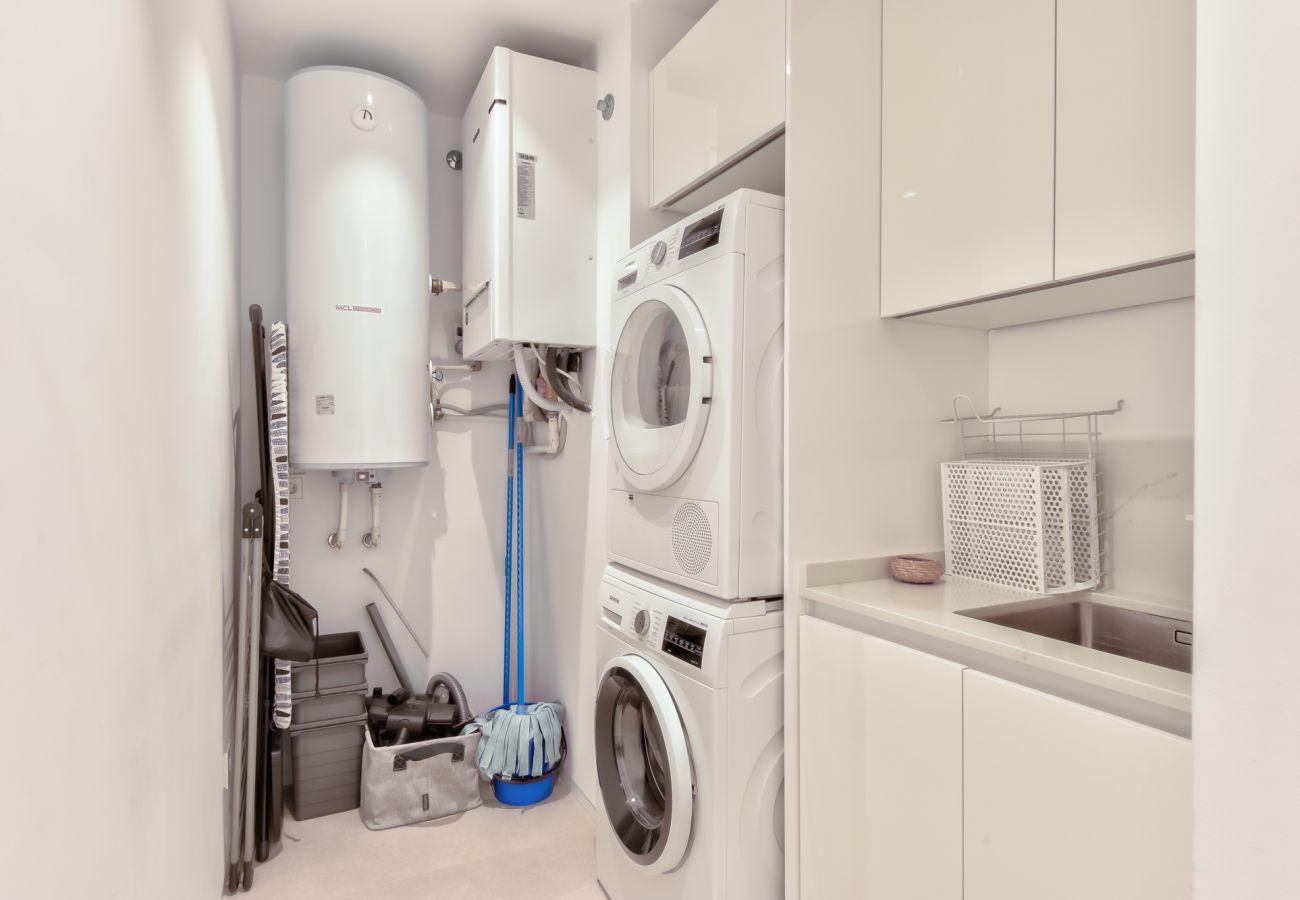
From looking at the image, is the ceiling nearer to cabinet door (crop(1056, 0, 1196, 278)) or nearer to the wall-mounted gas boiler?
the wall-mounted gas boiler

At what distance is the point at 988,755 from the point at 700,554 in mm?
740

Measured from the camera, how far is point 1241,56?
0.64 m

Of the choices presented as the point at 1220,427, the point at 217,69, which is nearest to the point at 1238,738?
the point at 1220,427

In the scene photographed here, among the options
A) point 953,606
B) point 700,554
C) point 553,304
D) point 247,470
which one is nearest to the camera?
point 953,606

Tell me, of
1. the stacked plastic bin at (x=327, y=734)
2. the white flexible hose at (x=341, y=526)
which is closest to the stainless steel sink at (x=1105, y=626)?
the stacked plastic bin at (x=327, y=734)

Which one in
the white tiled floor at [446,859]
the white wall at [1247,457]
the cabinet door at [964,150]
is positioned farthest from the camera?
the white tiled floor at [446,859]

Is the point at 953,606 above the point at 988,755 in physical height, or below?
above

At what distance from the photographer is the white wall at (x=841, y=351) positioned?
5.26 feet

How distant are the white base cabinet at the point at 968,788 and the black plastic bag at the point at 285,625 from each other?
5.41 ft

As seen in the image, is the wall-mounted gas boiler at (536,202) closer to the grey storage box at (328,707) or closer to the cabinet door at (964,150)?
the cabinet door at (964,150)

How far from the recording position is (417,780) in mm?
2510

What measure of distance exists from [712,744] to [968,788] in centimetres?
56

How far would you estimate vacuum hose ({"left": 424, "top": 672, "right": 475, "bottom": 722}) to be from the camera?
2797 millimetres

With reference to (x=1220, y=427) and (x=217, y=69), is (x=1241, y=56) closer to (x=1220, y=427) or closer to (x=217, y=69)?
(x=1220, y=427)
